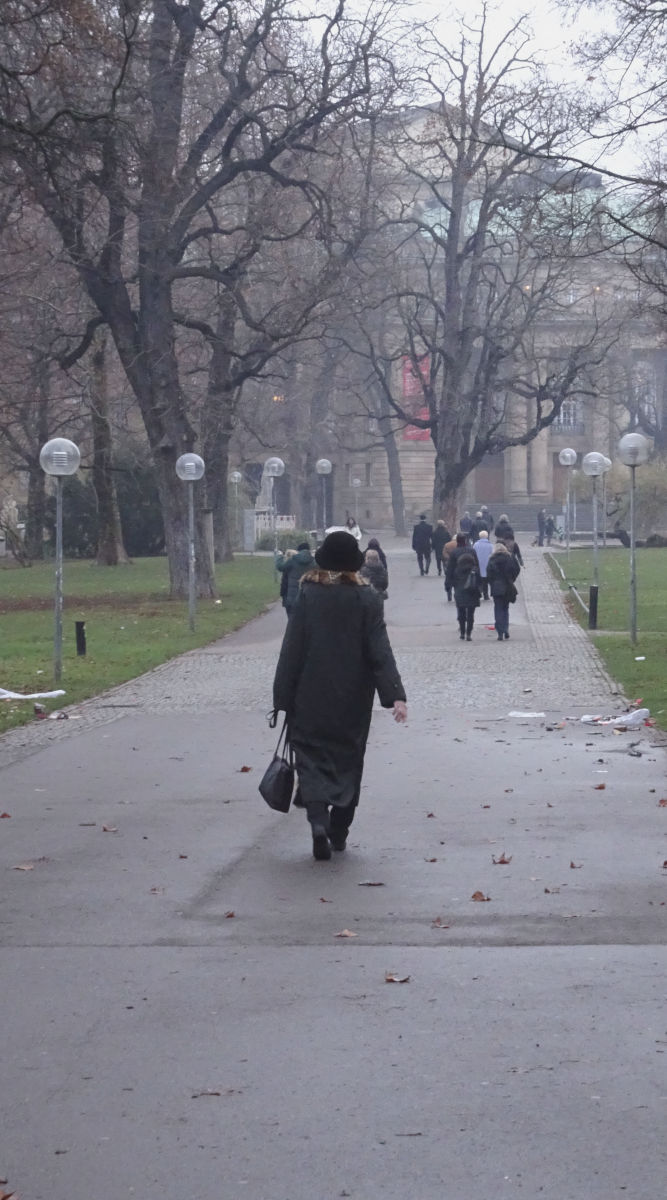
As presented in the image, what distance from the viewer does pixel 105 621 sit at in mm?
30406

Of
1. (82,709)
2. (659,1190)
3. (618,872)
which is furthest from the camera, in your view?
(82,709)

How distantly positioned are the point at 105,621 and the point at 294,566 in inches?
209

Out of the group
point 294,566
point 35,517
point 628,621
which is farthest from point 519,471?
point 294,566

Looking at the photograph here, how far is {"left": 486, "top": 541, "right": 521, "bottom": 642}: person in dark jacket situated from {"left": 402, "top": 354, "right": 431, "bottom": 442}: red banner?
2407 centimetres

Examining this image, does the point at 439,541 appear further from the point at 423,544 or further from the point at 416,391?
the point at 416,391

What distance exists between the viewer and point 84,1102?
16.2 feet

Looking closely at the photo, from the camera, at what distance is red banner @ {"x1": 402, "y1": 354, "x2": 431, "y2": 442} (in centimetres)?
5222

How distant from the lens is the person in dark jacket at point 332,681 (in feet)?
28.9

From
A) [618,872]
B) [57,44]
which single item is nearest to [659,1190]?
[618,872]

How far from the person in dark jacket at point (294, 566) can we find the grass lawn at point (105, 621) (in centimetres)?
149

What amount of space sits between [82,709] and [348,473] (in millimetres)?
74525

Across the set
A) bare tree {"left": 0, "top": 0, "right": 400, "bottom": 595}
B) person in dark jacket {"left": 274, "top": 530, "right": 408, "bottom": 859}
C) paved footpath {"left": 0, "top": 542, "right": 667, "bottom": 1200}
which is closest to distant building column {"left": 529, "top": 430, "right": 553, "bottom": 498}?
Result: bare tree {"left": 0, "top": 0, "right": 400, "bottom": 595}

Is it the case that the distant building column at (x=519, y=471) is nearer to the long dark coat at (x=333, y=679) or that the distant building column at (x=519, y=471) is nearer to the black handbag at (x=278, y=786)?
the long dark coat at (x=333, y=679)

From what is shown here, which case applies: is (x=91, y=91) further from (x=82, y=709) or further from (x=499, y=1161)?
(x=499, y=1161)
